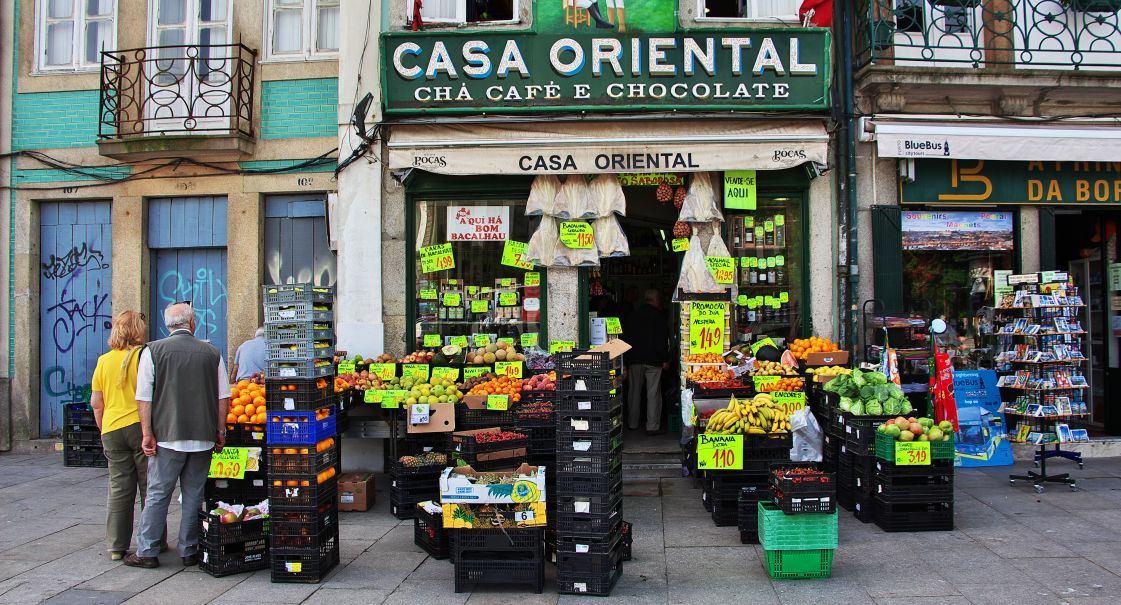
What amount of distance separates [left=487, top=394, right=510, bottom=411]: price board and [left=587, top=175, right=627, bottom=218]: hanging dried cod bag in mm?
2857

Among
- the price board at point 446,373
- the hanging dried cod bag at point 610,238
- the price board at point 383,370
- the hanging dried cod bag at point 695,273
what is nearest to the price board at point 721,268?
the hanging dried cod bag at point 695,273

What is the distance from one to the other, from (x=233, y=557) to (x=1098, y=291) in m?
11.5

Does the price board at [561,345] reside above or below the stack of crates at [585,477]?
above

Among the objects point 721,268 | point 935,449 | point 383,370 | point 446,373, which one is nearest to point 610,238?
point 721,268

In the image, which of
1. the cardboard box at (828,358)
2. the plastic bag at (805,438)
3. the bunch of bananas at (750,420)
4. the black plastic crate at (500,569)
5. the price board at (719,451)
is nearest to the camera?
the black plastic crate at (500,569)

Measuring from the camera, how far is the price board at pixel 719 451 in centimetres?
723

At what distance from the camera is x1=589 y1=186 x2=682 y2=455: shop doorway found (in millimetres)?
10695

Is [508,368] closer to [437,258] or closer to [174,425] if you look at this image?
[437,258]

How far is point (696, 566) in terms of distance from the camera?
620cm

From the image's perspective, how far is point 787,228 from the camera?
1007 centimetres

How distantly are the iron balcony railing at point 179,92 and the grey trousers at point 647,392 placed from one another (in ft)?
20.5

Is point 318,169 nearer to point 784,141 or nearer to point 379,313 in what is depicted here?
point 379,313

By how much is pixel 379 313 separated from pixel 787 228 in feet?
17.4

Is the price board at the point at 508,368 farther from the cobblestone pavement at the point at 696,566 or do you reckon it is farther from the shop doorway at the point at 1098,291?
the shop doorway at the point at 1098,291
